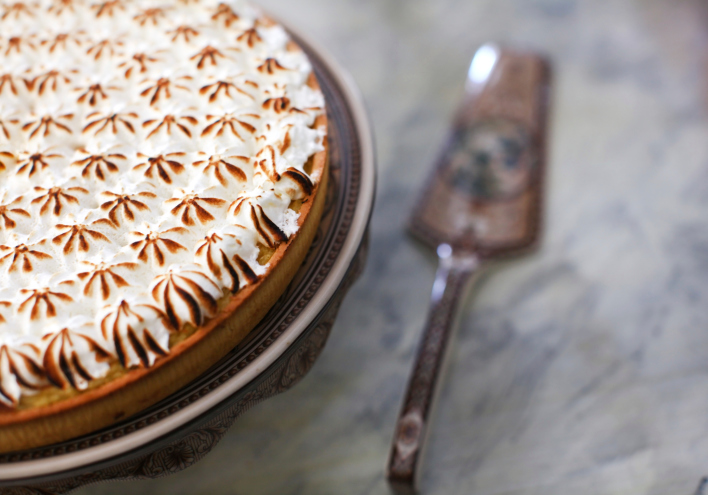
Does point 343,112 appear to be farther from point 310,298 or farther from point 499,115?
point 499,115

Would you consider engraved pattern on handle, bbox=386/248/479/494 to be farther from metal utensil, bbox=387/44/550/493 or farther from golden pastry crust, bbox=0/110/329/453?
golden pastry crust, bbox=0/110/329/453

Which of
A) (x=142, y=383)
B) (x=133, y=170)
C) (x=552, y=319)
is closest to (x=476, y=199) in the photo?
(x=552, y=319)

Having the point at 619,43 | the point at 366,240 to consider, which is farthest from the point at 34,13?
the point at 619,43

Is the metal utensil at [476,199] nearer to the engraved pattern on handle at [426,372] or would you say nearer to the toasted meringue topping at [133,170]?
the engraved pattern on handle at [426,372]

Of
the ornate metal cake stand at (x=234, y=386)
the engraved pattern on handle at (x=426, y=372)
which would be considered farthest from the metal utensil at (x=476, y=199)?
the ornate metal cake stand at (x=234, y=386)

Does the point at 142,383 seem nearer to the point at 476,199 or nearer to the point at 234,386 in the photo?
the point at 234,386

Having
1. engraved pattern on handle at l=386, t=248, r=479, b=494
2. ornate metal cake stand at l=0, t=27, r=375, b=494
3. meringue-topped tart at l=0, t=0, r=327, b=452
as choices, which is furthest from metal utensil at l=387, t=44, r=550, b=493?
meringue-topped tart at l=0, t=0, r=327, b=452
